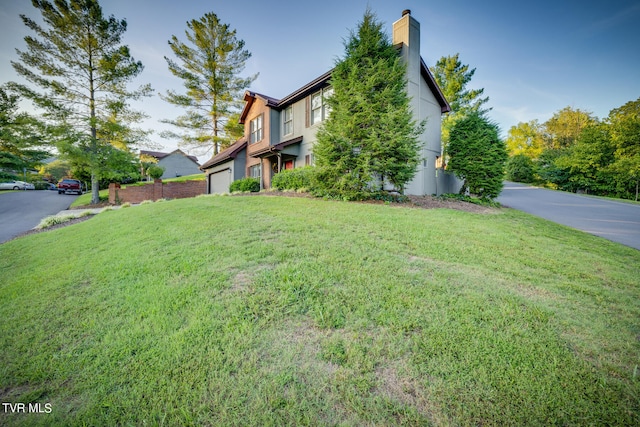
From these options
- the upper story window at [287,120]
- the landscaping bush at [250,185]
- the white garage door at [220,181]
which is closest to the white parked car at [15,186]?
the white garage door at [220,181]

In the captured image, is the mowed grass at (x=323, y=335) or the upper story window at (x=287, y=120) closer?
the mowed grass at (x=323, y=335)

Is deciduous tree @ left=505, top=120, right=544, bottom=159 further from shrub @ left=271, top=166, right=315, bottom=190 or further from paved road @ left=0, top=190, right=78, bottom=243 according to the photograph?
paved road @ left=0, top=190, right=78, bottom=243

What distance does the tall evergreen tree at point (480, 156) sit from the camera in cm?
1225

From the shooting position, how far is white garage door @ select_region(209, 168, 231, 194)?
2069cm

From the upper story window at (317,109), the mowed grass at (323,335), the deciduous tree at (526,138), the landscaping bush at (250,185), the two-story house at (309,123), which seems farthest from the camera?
the deciduous tree at (526,138)

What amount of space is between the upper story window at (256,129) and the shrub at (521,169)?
3439 centimetres

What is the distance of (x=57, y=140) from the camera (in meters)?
16.0

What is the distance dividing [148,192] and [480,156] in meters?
24.0

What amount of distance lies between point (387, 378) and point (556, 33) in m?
A: 18.2

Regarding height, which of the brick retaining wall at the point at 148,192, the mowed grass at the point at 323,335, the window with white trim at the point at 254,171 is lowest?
the mowed grass at the point at 323,335

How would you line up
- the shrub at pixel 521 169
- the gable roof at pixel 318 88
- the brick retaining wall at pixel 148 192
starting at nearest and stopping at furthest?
the gable roof at pixel 318 88
the brick retaining wall at pixel 148 192
the shrub at pixel 521 169

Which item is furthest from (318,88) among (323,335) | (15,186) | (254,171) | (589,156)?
(15,186)

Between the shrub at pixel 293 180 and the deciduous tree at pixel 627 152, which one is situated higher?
the deciduous tree at pixel 627 152

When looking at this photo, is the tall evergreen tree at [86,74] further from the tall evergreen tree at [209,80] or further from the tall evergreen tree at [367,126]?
the tall evergreen tree at [367,126]
